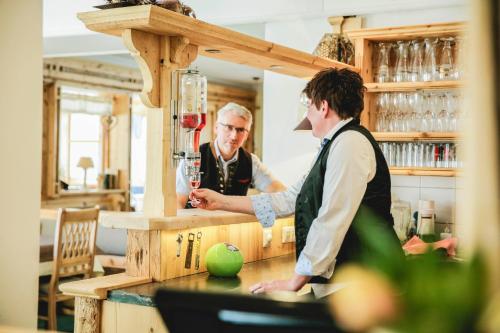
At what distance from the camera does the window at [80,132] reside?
10.8 m

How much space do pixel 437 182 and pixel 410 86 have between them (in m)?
0.78

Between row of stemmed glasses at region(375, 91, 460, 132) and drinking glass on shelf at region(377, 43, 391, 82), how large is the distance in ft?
0.43

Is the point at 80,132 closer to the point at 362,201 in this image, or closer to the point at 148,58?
the point at 148,58

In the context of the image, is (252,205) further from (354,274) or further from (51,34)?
(51,34)

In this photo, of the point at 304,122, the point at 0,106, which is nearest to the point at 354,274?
the point at 0,106

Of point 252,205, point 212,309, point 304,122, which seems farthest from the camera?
point 304,122

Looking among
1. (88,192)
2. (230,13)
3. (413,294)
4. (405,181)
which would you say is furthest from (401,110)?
(88,192)

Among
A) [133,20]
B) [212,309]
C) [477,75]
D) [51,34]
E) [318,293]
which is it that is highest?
[51,34]

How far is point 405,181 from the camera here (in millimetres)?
5379

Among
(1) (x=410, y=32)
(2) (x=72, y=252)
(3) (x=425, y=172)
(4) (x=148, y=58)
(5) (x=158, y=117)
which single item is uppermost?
(1) (x=410, y=32)

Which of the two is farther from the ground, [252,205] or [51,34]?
[51,34]

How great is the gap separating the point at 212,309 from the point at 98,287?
1.97 meters

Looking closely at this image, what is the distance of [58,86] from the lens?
10.0m

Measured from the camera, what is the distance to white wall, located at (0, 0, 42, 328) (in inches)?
122
